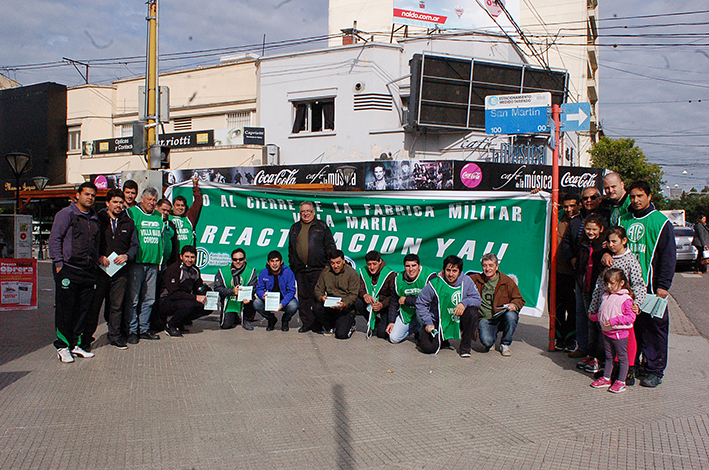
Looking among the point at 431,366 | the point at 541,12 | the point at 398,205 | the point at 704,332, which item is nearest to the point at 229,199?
the point at 398,205

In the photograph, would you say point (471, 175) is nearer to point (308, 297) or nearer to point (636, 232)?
point (308, 297)

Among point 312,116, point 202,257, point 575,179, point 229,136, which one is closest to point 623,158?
point 575,179

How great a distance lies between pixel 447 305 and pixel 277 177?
14647 millimetres

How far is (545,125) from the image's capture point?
7000 millimetres

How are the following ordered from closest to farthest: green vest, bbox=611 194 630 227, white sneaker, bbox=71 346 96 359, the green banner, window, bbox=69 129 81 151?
green vest, bbox=611 194 630 227
white sneaker, bbox=71 346 96 359
the green banner
window, bbox=69 129 81 151

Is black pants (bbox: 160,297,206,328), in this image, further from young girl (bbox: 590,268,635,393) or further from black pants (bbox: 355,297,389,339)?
young girl (bbox: 590,268,635,393)

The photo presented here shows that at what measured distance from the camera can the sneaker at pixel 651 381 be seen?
558 cm

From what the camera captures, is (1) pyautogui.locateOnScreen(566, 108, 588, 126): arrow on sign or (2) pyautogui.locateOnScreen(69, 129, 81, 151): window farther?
(2) pyautogui.locateOnScreen(69, 129, 81, 151): window

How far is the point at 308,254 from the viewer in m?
7.95

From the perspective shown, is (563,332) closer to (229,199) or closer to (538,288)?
(538,288)

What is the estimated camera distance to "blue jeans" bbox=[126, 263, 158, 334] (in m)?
6.92

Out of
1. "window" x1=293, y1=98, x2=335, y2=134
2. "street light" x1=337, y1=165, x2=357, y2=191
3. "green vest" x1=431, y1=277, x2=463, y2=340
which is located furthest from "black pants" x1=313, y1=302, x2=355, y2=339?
"window" x1=293, y1=98, x2=335, y2=134

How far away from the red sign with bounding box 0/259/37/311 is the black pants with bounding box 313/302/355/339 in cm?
474

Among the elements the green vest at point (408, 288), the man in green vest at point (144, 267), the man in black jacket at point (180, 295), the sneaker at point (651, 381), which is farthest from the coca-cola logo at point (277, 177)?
the sneaker at point (651, 381)
